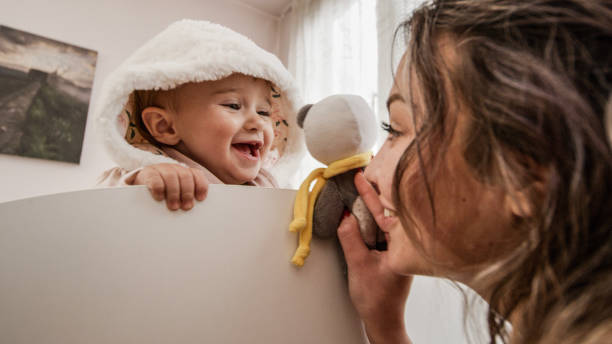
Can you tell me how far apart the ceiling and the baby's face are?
1.79 metres

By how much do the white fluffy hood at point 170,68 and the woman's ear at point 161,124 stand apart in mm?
53

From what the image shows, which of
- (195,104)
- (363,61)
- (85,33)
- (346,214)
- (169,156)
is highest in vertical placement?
(85,33)

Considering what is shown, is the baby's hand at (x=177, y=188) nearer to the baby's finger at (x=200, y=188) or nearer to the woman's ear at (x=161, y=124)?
the baby's finger at (x=200, y=188)

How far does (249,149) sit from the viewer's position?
2.83 ft

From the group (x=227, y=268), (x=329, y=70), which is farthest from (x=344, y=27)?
(x=227, y=268)

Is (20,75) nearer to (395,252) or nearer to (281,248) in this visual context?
(281,248)

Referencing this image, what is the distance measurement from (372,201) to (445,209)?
0.14 metres

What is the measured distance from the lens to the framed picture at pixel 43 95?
1615 millimetres

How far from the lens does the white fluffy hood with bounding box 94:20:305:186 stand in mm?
711

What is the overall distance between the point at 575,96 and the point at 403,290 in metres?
0.37

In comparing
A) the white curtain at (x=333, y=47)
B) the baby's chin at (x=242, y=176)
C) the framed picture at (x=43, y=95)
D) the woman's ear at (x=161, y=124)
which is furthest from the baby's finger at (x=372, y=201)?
the framed picture at (x=43, y=95)

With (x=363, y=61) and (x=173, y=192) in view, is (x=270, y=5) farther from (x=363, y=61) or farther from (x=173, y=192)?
(x=173, y=192)

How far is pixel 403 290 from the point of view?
21.5 inches

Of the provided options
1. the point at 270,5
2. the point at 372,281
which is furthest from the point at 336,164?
the point at 270,5
